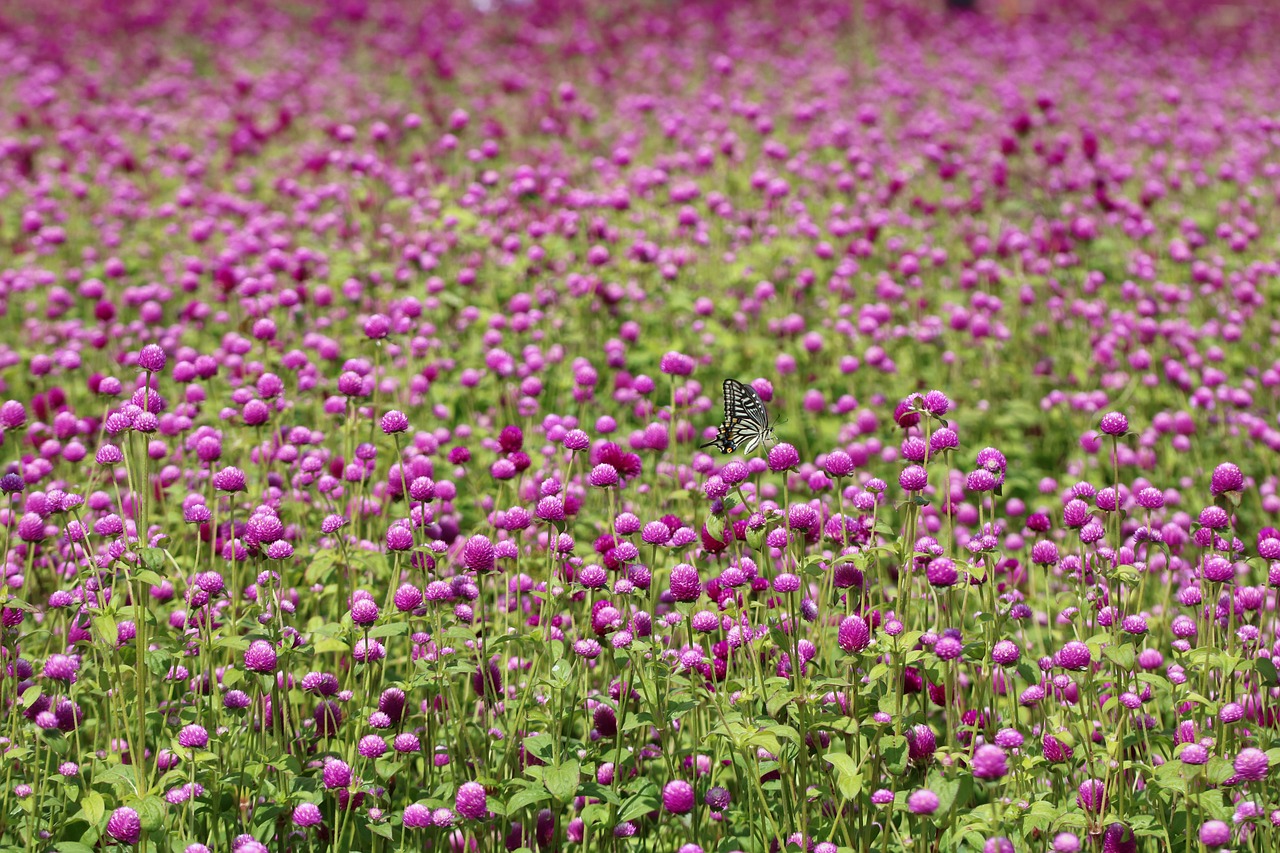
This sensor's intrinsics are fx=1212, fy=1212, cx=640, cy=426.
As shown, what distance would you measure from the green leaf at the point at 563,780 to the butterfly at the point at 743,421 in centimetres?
127

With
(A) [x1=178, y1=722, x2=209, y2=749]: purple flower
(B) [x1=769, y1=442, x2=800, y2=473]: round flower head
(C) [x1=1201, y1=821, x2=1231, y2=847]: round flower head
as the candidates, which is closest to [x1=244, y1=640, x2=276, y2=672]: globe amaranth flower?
(A) [x1=178, y1=722, x2=209, y2=749]: purple flower

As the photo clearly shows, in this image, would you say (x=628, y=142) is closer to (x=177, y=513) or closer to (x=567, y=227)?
(x=567, y=227)

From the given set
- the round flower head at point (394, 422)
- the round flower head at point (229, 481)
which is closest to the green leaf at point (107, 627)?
the round flower head at point (229, 481)

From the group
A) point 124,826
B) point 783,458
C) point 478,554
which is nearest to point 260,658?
point 124,826

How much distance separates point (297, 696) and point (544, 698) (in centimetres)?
73

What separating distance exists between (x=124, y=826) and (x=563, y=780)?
1.02m

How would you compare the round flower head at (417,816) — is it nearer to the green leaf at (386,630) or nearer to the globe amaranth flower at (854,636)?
the green leaf at (386,630)

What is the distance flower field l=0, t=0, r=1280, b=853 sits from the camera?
316cm

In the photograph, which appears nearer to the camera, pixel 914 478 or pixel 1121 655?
pixel 1121 655

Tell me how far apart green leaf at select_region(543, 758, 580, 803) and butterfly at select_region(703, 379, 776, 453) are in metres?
1.27

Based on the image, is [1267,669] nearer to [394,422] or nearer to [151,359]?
[394,422]

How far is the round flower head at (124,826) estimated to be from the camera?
279 cm

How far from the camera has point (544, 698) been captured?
3.52 metres

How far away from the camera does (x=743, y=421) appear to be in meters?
4.11
